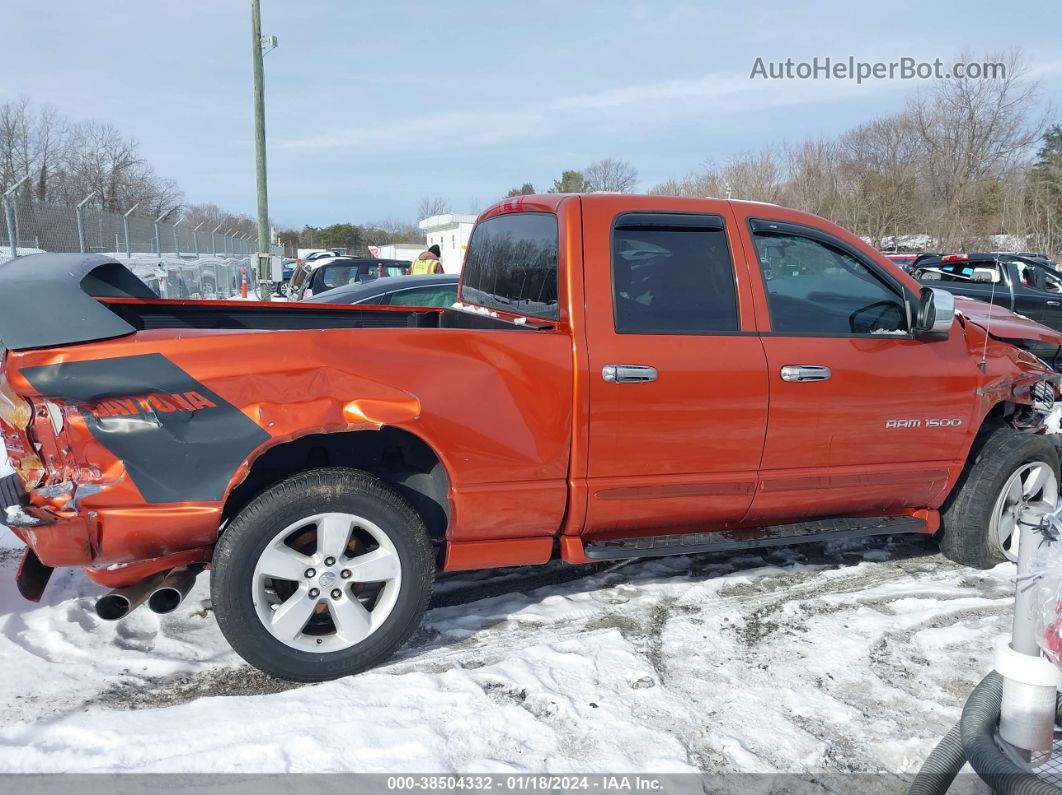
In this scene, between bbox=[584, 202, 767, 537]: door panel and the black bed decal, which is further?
bbox=[584, 202, 767, 537]: door panel

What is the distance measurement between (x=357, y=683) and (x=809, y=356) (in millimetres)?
2473

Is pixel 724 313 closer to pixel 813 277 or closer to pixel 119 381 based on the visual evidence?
pixel 813 277

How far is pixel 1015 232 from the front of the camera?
2731 centimetres

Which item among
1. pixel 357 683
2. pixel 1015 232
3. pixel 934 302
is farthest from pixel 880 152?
pixel 357 683

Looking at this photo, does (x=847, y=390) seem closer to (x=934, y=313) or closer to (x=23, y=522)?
(x=934, y=313)

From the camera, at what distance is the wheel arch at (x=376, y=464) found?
3.38m

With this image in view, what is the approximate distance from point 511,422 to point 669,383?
72cm

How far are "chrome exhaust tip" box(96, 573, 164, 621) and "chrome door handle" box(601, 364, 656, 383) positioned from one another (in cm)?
202

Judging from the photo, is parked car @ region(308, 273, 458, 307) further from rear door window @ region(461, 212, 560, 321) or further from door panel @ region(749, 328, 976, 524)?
door panel @ region(749, 328, 976, 524)

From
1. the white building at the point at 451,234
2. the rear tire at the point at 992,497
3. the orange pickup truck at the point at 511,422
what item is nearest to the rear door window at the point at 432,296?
the orange pickup truck at the point at 511,422

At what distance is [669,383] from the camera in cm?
356

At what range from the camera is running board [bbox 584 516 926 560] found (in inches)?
146

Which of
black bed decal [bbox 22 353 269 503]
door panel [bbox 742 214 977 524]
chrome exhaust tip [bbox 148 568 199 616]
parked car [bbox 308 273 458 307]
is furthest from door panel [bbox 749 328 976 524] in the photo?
parked car [bbox 308 273 458 307]

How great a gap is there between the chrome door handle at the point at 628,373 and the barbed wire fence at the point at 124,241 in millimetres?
8518
